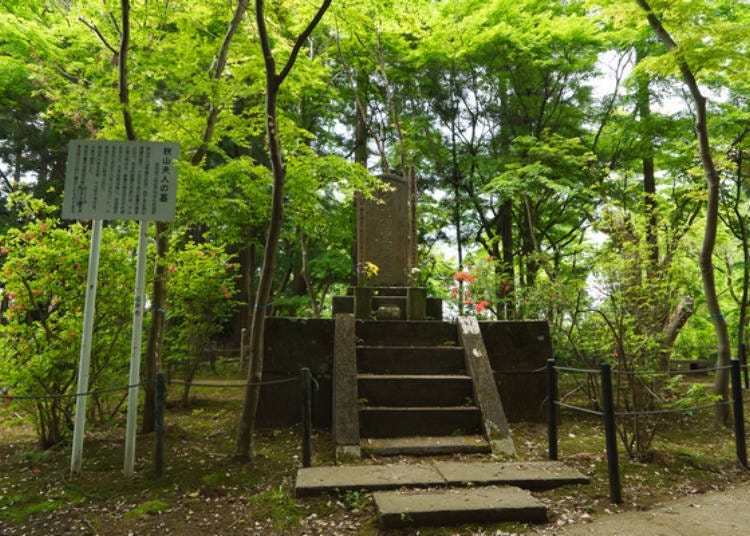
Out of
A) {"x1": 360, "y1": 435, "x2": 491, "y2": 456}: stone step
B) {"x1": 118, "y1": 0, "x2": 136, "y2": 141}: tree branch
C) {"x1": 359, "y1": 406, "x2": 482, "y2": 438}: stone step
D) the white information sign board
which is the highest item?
{"x1": 118, "y1": 0, "x2": 136, "y2": 141}: tree branch

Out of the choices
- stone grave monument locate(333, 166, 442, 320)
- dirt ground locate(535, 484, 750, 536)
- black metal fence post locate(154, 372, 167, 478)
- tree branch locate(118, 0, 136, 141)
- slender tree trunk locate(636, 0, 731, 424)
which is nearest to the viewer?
dirt ground locate(535, 484, 750, 536)

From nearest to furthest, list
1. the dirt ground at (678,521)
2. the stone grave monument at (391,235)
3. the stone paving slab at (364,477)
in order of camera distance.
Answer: the dirt ground at (678,521) < the stone paving slab at (364,477) < the stone grave monument at (391,235)

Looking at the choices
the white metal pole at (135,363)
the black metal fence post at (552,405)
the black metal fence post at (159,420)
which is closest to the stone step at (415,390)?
the black metal fence post at (552,405)

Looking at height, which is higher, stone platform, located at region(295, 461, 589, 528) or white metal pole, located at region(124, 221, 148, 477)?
white metal pole, located at region(124, 221, 148, 477)

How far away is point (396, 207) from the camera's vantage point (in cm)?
951

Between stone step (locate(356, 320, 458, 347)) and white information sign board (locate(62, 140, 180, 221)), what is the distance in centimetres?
325

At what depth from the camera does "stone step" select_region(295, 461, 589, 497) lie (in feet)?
13.7

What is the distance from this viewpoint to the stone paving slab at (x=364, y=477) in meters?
4.14

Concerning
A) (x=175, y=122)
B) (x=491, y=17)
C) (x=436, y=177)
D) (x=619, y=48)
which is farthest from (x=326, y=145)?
(x=175, y=122)

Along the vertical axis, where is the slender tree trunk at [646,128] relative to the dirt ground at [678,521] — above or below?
above

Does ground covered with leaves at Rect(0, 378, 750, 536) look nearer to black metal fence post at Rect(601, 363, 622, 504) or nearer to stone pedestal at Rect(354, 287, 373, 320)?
black metal fence post at Rect(601, 363, 622, 504)

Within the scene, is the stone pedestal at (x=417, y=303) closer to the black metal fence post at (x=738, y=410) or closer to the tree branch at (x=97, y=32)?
the black metal fence post at (x=738, y=410)

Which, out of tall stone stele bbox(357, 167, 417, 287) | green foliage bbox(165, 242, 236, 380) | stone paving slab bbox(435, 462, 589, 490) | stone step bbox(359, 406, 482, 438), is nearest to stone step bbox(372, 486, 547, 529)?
stone paving slab bbox(435, 462, 589, 490)

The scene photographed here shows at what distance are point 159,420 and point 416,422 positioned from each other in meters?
2.78
